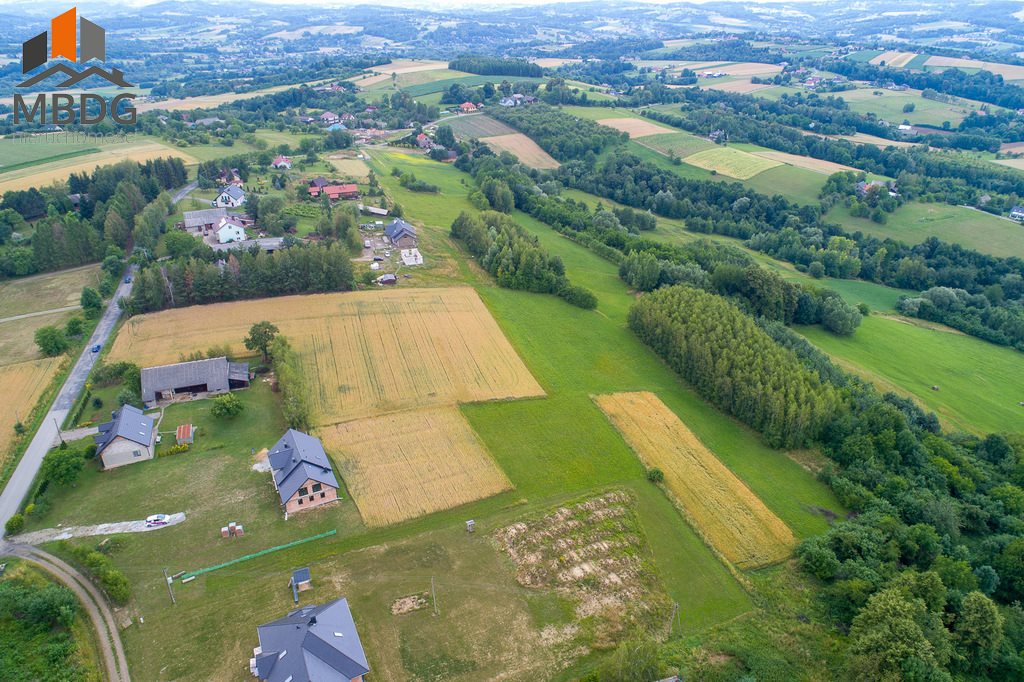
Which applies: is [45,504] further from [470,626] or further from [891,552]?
[891,552]

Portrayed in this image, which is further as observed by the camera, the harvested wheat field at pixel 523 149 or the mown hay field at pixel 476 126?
the mown hay field at pixel 476 126

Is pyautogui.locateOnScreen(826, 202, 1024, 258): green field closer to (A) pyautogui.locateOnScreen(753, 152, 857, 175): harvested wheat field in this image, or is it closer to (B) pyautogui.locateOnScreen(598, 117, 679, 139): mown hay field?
(A) pyautogui.locateOnScreen(753, 152, 857, 175): harvested wheat field

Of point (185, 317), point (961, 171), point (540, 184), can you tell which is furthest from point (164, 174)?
point (961, 171)

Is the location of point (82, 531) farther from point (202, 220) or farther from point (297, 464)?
point (202, 220)

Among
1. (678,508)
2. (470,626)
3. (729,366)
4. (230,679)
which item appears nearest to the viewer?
(230,679)

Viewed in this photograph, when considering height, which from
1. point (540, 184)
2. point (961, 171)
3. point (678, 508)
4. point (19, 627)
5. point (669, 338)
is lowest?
point (19, 627)

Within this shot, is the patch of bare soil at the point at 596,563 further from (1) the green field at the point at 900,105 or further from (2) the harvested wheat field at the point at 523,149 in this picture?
(1) the green field at the point at 900,105

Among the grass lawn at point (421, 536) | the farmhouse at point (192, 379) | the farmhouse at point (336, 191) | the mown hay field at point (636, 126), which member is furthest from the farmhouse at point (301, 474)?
the mown hay field at point (636, 126)
